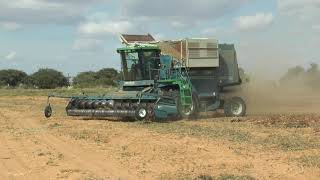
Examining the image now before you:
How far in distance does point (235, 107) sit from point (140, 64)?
4.63 meters

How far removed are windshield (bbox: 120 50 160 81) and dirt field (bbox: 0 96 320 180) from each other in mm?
4834

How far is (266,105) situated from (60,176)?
73.1ft

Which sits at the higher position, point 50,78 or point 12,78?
point 12,78

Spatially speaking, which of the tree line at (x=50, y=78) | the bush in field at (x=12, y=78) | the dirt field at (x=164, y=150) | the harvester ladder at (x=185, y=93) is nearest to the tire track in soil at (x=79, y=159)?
the dirt field at (x=164, y=150)

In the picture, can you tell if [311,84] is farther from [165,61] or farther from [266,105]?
[165,61]

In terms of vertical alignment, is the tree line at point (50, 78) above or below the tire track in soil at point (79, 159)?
above

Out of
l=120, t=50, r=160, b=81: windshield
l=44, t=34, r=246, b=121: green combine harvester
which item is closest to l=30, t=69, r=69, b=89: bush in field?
l=120, t=50, r=160, b=81: windshield

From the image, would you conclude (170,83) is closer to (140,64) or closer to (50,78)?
(140,64)

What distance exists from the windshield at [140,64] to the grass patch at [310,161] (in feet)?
46.5

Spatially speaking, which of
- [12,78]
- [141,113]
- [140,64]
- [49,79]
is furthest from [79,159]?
[12,78]

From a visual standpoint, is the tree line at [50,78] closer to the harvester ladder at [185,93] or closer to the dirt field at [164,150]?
the harvester ladder at [185,93]

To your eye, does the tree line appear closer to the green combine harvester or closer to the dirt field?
the green combine harvester

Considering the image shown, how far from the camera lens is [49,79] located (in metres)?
105

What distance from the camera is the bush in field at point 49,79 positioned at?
339 feet
